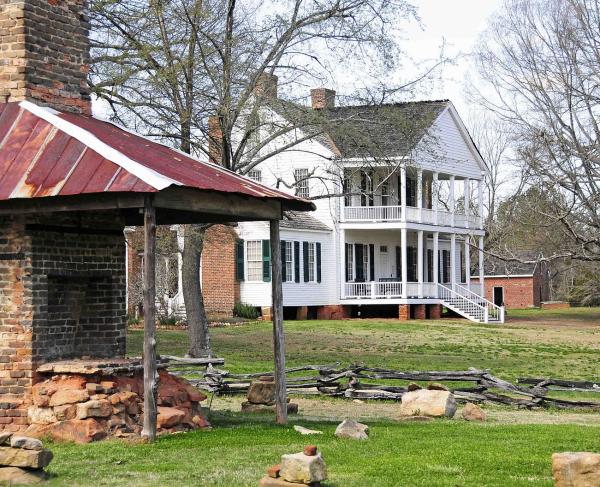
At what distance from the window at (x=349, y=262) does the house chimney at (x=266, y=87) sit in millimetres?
23119

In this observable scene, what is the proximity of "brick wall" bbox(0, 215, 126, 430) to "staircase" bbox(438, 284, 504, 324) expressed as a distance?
3118 centimetres

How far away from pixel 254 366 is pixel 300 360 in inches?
109

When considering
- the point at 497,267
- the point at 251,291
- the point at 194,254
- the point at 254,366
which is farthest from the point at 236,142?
the point at 497,267

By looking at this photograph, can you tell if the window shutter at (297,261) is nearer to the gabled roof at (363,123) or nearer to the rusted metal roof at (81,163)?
the gabled roof at (363,123)

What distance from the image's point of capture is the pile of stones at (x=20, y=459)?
9.38 meters

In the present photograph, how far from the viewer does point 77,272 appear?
1346 cm

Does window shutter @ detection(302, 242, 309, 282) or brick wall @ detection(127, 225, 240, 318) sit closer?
brick wall @ detection(127, 225, 240, 318)

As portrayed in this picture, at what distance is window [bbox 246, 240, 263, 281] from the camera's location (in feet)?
140

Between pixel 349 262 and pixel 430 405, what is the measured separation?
1225 inches

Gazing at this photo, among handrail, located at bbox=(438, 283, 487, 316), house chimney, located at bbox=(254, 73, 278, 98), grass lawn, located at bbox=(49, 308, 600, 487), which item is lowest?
grass lawn, located at bbox=(49, 308, 600, 487)

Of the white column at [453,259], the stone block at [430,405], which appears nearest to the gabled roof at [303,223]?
the white column at [453,259]

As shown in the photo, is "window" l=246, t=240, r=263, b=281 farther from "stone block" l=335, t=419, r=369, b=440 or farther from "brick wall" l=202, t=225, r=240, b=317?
"stone block" l=335, t=419, r=369, b=440

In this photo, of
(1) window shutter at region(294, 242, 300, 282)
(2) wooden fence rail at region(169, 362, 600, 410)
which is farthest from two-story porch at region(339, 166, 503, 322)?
(2) wooden fence rail at region(169, 362, 600, 410)

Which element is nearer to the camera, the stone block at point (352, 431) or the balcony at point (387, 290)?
the stone block at point (352, 431)
